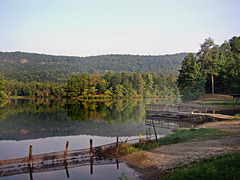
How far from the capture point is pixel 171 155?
14.9 meters

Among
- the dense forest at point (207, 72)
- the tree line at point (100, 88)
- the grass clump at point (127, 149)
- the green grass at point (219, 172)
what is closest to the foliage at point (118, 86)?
the tree line at point (100, 88)

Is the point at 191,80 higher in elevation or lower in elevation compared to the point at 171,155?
higher

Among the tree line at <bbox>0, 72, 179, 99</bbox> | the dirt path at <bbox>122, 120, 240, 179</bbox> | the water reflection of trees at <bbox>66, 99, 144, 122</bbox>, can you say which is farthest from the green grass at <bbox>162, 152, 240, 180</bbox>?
the tree line at <bbox>0, 72, 179, 99</bbox>

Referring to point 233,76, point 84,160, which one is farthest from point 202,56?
point 84,160

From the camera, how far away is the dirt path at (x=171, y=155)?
42.8ft

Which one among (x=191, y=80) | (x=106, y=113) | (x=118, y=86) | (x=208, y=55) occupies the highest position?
(x=208, y=55)

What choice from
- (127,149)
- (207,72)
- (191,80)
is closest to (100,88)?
(191,80)

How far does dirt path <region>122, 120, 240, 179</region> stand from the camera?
1305cm

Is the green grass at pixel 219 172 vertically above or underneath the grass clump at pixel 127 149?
above

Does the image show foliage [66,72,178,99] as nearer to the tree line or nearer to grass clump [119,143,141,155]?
the tree line

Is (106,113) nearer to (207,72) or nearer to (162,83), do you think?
(207,72)

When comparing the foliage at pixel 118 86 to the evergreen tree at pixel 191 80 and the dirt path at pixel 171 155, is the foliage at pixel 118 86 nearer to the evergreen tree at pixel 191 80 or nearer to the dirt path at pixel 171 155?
the evergreen tree at pixel 191 80

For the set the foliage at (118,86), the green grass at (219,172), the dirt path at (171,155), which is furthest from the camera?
the foliage at (118,86)

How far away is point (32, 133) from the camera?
27.6 meters
